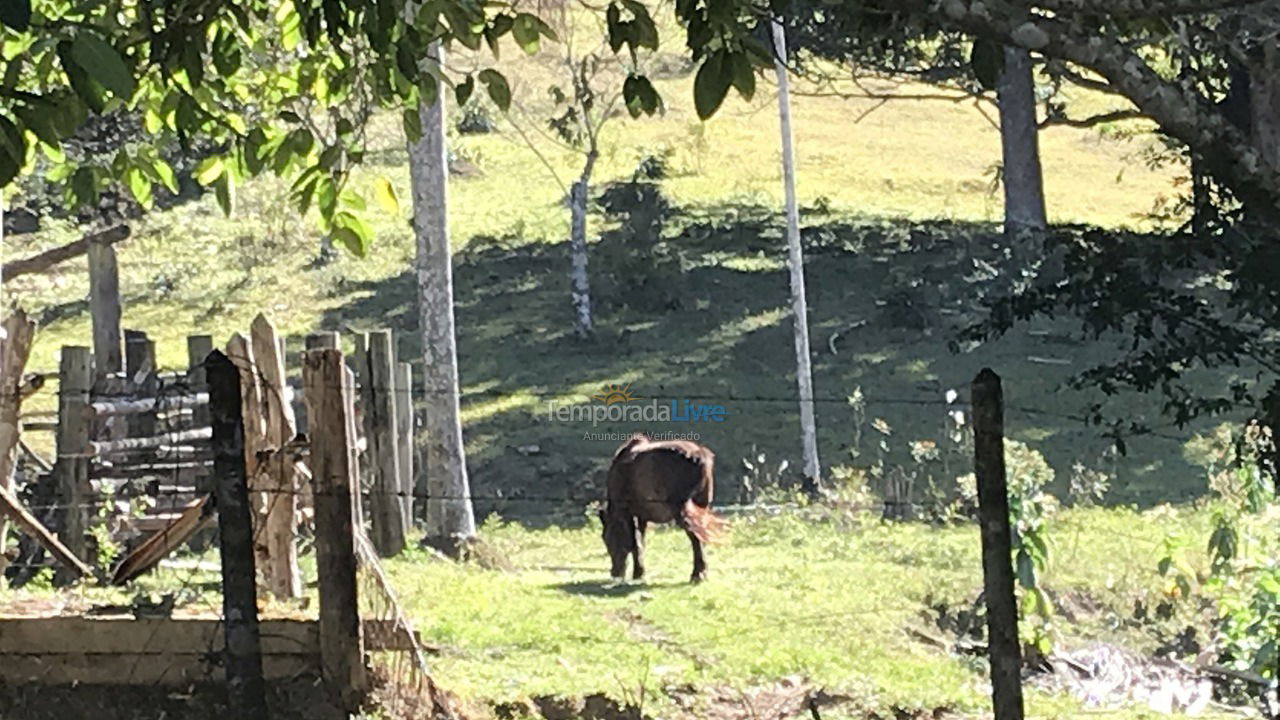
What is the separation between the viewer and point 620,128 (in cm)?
2827

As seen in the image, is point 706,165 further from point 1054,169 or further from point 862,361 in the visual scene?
point 862,361

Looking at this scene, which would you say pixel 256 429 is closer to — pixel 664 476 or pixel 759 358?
pixel 664 476

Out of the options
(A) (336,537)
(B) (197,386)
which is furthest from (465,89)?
(B) (197,386)

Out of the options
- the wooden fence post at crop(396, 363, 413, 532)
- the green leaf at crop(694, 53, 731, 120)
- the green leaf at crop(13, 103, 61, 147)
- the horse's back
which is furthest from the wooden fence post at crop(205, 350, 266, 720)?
the wooden fence post at crop(396, 363, 413, 532)

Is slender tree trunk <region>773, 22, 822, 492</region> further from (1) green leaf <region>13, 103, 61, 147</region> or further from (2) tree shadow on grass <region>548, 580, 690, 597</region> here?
(1) green leaf <region>13, 103, 61, 147</region>

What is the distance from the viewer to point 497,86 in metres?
3.90

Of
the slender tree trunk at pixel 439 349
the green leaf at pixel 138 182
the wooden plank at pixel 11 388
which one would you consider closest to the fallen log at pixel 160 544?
the green leaf at pixel 138 182

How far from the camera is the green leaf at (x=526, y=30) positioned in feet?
12.4

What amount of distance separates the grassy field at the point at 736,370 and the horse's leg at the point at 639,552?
21 cm

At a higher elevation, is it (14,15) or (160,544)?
(14,15)

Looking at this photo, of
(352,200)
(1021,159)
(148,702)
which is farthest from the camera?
(1021,159)

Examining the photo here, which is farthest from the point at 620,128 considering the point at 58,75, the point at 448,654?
the point at 58,75

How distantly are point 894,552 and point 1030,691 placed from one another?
3999mm

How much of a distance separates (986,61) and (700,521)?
752 centimetres
